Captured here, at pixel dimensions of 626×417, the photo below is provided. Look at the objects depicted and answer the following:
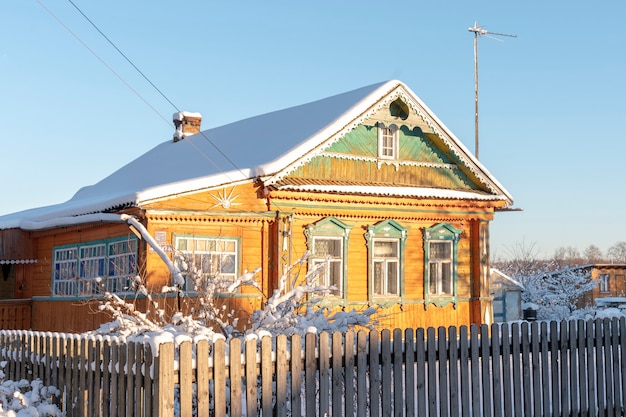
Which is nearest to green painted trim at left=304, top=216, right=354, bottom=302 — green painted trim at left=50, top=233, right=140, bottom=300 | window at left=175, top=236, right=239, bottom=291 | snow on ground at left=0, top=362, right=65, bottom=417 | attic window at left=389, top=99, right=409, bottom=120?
window at left=175, top=236, right=239, bottom=291

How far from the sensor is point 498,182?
21.1m

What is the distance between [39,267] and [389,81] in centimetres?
999

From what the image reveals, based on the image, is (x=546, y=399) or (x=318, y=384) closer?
(x=318, y=384)

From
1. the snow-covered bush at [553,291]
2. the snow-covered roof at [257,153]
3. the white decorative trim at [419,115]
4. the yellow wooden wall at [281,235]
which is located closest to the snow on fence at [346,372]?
the yellow wooden wall at [281,235]

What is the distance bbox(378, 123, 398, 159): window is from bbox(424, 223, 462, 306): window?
2.09 metres

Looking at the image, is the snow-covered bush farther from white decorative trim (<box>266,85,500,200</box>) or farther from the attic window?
the attic window

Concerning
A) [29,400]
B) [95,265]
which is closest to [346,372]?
[29,400]

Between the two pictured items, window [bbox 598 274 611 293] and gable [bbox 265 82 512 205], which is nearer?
gable [bbox 265 82 512 205]

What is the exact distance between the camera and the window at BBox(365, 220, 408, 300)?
63.2 ft

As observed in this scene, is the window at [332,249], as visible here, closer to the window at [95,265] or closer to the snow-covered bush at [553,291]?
the window at [95,265]

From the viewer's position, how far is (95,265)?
1825 centimetres

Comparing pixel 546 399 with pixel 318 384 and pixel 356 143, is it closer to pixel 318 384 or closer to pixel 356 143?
pixel 318 384

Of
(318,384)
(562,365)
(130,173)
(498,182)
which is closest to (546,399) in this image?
(562,365)

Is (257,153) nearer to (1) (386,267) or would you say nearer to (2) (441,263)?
(1) (386,267)
